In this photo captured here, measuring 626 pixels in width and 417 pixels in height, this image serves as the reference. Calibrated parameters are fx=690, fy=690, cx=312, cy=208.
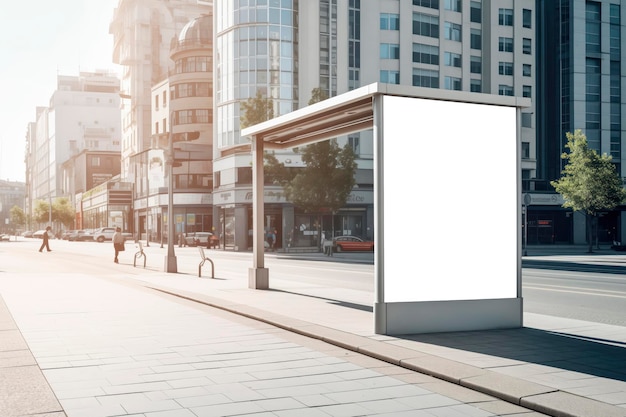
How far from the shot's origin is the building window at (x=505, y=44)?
60781mm

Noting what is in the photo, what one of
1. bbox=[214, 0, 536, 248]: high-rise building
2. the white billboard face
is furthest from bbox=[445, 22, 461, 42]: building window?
the white billboard face

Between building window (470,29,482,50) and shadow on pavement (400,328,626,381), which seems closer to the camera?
shadow on pavement (400,328,626,381)

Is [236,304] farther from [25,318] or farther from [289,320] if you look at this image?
[25,318]

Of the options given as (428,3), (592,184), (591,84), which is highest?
(428,3)

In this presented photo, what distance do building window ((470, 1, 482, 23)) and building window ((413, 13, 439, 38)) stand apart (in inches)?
165

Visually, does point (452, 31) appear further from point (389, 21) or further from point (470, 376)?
point (470, 376)

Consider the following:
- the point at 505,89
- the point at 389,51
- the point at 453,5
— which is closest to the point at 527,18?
the point at 505,89

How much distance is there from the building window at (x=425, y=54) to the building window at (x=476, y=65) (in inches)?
161

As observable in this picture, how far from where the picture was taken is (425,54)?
57469 mm

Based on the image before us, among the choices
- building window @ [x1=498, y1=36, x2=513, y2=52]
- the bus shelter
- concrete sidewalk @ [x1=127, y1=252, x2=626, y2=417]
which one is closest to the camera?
concrete sidewalk @ [x1=127, y1=252, x2=626, y2=417]

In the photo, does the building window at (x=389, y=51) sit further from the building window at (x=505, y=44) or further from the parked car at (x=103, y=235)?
the parked car at (x=103, y=235)

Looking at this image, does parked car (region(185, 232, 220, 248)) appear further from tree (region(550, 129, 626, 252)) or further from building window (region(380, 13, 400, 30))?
tree (region(550, 129, 626, 252))

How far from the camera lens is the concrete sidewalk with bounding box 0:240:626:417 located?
5.80 m

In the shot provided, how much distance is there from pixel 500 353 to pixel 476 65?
5591 centimetres
